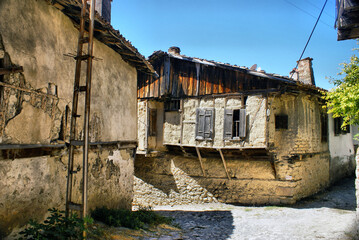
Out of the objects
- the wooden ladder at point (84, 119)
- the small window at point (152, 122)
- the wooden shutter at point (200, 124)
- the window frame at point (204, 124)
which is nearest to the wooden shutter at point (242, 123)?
the window frame at point (204, 124)

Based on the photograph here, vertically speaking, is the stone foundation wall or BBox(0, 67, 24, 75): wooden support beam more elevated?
BBox(0, 67, 24, 75): wooden support beam

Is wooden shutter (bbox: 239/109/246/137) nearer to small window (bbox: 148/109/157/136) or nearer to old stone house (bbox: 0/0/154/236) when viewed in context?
small window (bbox: 148/109/157/136)

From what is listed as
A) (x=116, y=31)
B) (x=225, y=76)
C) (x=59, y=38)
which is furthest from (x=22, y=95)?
(x=225, y=76)

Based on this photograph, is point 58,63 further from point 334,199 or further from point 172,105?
point 334,199

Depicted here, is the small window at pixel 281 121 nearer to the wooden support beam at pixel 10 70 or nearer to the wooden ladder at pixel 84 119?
the wooden ladder at pixel 84 119

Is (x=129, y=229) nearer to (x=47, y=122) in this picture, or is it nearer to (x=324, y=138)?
(x=47, y=122)

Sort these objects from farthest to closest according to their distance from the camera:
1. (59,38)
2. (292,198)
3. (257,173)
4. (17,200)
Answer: (257,173) → (292,198) → (59,38) → (17,200)

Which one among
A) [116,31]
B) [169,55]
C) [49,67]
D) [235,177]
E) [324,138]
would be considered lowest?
[235,177]

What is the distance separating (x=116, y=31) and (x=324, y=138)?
1208cm

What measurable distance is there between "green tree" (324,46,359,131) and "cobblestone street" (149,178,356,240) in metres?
3.55

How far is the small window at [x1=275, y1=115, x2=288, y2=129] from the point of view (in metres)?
11.3

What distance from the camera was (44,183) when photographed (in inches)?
181

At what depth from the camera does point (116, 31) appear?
6.18 m

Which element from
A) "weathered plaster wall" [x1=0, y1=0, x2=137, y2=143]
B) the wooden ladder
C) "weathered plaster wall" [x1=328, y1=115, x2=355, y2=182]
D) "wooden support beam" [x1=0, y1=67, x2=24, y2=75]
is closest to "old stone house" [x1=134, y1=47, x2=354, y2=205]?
"weathered plaster wall" [x1=328, y1=115, x2=355, y2=182]
